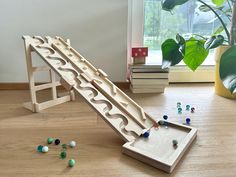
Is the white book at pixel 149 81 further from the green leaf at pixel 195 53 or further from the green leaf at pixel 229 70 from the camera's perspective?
the green leaf at pixel 229 70

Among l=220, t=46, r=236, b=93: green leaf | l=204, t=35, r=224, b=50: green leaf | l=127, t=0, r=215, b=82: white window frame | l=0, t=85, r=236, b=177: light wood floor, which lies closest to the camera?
l=0, t=85, r=236, b=177: light wood floor

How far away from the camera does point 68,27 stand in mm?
1363

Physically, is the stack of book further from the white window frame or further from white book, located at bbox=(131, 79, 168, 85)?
the white window frame

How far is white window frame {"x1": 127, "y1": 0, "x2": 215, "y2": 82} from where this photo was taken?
1452mm

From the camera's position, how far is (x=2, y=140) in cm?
83

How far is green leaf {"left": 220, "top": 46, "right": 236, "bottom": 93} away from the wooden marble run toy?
205mm

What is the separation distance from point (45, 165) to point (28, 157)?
78mm

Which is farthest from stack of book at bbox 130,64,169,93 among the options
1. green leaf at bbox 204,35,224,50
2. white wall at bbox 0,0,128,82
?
green leaf at bbox 204,35,224,50

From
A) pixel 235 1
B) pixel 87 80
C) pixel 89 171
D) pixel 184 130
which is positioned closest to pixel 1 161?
pixel 89 171

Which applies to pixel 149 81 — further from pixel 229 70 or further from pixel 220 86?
pixel 229 70

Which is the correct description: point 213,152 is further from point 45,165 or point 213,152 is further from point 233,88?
point 45,165

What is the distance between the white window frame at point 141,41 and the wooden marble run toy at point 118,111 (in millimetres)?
478

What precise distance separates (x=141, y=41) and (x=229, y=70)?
2.49ft

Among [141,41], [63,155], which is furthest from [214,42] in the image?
[63,155]
